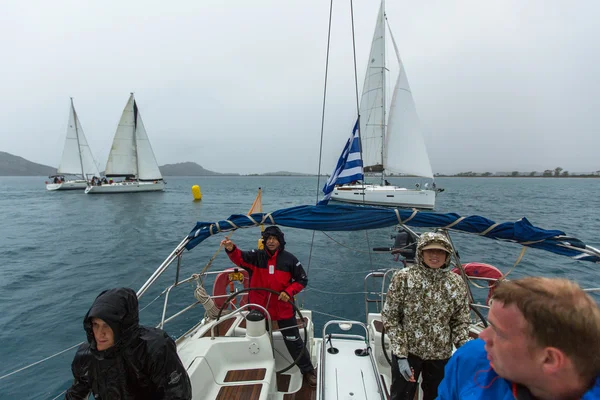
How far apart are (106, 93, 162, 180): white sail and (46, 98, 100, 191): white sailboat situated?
936 centimetres

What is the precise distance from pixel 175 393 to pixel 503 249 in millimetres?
17434

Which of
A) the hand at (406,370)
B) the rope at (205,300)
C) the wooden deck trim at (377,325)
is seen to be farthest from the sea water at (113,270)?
the hand at (406,370)

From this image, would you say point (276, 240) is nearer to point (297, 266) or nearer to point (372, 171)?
point (297, 266)

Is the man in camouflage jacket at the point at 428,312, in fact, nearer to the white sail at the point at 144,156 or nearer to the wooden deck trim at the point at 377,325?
the wooden deck trim at the point at 377,325

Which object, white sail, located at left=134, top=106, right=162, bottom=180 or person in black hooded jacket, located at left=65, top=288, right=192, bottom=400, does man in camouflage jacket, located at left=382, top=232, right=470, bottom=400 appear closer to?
person in black hooded jacket, located at left=65, top=288, right=192, bottom=400

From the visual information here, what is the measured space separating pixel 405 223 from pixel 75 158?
60.9 metres

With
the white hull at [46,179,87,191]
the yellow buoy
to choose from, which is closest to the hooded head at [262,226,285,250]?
the yellow buoy

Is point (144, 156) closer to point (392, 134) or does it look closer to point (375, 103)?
point (375, 103)

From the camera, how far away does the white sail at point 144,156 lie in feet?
144

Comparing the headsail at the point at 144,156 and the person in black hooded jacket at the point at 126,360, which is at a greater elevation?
the headsail at the point at 144,156

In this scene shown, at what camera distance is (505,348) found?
89 centimetres

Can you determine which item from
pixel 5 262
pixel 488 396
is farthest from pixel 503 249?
pixel 5 262

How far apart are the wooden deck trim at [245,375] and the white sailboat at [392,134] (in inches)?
972

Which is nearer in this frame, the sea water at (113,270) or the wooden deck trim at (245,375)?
the wooden deck trim at (245,375)
